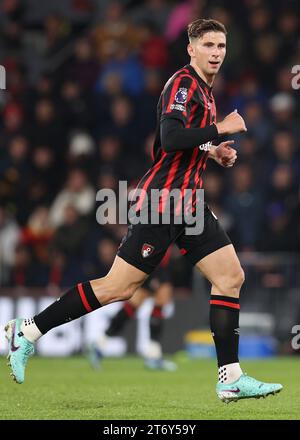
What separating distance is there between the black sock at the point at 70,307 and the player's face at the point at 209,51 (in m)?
1.56

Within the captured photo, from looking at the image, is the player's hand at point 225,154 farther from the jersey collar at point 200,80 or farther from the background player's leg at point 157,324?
the background player's leg at point 157,324

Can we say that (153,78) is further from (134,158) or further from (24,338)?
(24,338)

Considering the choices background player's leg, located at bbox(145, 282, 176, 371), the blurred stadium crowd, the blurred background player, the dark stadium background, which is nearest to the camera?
the blurred background player

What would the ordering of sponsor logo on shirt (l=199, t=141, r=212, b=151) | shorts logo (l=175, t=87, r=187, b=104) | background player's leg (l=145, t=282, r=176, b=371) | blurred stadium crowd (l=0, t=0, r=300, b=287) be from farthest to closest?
1. blurred stadium crowd (l=0, t=0, r=300, b=287)
2. background player's leg (l=145, t=282, r=176, b=371)
3. sponsor logo on shirt (l=199, t=141, r=212, b=151)
4. shorts logo (l=175, t=87, r=187, b=104)

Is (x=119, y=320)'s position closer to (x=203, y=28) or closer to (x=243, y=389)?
(x=243, y=389)

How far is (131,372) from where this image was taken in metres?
11.0

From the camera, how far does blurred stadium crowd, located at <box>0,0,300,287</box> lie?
13852 mm

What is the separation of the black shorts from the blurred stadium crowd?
642 cm

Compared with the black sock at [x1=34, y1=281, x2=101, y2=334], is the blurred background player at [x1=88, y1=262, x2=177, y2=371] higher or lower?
lower

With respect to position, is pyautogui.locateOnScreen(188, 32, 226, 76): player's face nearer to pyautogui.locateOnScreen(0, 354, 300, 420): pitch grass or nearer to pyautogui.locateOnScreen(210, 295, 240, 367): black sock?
pyautogui.locateOnScreen(210, 295, 240, 367): black sock

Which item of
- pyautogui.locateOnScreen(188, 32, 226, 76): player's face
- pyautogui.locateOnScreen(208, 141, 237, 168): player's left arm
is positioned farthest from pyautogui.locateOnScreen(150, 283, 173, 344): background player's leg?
pyautogui.locateOnScreen(188, 32, 226, 76): player's face
